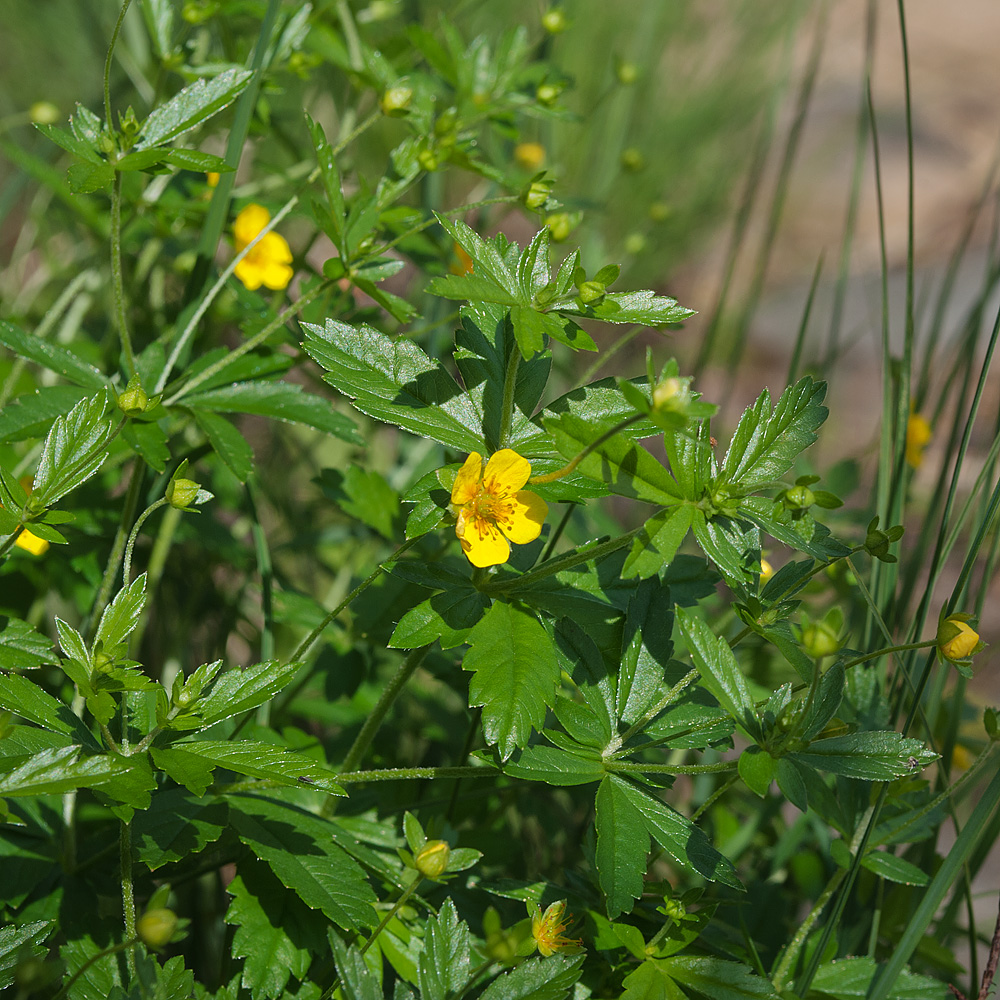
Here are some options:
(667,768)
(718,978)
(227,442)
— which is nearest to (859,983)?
(718,978)

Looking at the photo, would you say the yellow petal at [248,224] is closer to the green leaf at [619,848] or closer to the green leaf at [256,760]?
the green leaf at [256,760]

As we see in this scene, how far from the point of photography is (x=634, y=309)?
29.4 inches

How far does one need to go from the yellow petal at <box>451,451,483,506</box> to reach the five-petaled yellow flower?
1.94 feet

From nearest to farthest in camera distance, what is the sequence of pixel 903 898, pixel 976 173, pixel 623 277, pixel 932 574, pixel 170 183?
pixel 932 574 → pixel 903 898 → pixel 170 183 → pixel 623 277 → pixel 976 173

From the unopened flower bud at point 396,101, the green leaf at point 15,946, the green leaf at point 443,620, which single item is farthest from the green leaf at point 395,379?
the green leaf at point 15,946

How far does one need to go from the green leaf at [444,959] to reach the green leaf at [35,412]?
56cm

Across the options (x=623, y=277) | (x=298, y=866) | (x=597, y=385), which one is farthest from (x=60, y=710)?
(x=623, y=277)

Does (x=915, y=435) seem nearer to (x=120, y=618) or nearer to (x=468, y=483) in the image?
(x=468, y=483)

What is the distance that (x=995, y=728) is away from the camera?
0.78m

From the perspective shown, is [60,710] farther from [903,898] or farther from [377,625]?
[903,898]

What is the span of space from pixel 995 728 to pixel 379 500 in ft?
2.21

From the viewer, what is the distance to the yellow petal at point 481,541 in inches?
28.1

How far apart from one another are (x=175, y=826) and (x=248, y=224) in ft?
2.55

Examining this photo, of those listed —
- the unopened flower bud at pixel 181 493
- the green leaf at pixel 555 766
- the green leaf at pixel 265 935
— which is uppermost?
the unopened flower bud at pixel 181 493
